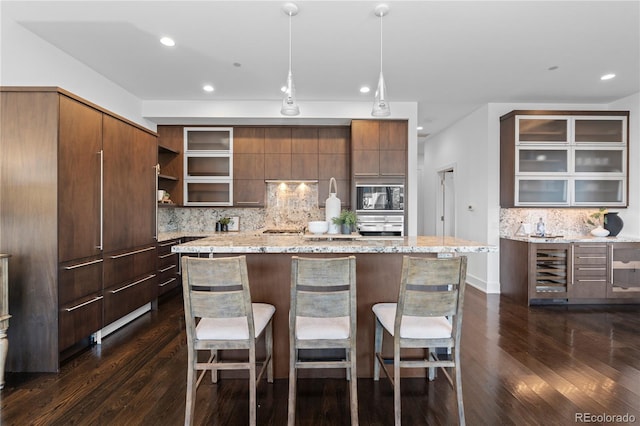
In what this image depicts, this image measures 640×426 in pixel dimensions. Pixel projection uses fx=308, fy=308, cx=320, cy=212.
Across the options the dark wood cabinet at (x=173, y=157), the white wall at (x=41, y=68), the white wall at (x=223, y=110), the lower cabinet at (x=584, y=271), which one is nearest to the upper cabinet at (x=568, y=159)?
the lower cabinet at (x=584, y=271)

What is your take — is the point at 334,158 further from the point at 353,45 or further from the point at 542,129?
the point at 542,129

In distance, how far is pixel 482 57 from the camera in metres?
3.33

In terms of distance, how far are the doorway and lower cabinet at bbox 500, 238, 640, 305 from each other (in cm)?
196

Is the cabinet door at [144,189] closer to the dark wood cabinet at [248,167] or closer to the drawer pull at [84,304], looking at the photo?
the drawer pull at [84,304]

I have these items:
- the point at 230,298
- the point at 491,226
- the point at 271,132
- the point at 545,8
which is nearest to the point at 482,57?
the point at 545,8

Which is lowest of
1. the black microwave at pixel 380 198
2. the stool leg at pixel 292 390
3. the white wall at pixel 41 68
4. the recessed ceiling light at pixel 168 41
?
the stool leg at pixel 292 390

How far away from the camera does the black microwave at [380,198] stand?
4.72m

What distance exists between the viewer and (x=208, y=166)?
518 centimetres

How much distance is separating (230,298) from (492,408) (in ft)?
6.02

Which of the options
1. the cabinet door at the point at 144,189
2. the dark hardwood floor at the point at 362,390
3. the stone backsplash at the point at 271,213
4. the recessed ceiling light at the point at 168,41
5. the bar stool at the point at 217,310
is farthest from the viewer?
the stone backsplash at the point at 271,213

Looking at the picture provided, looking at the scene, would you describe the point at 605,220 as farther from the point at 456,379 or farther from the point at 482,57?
the point at 456,379

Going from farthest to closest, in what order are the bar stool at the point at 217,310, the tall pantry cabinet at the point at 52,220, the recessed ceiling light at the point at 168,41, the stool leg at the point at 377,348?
the recessed ceiling light at the point at 168,41 < the tall pantry cabinet at the point at 52,220 < the stool leg at the point at 377,348 < the bar stool at the point at 217,310

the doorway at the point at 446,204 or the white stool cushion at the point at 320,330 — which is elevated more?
the doorway at the point at 446,204

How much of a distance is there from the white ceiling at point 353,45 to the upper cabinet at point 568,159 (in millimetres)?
384
